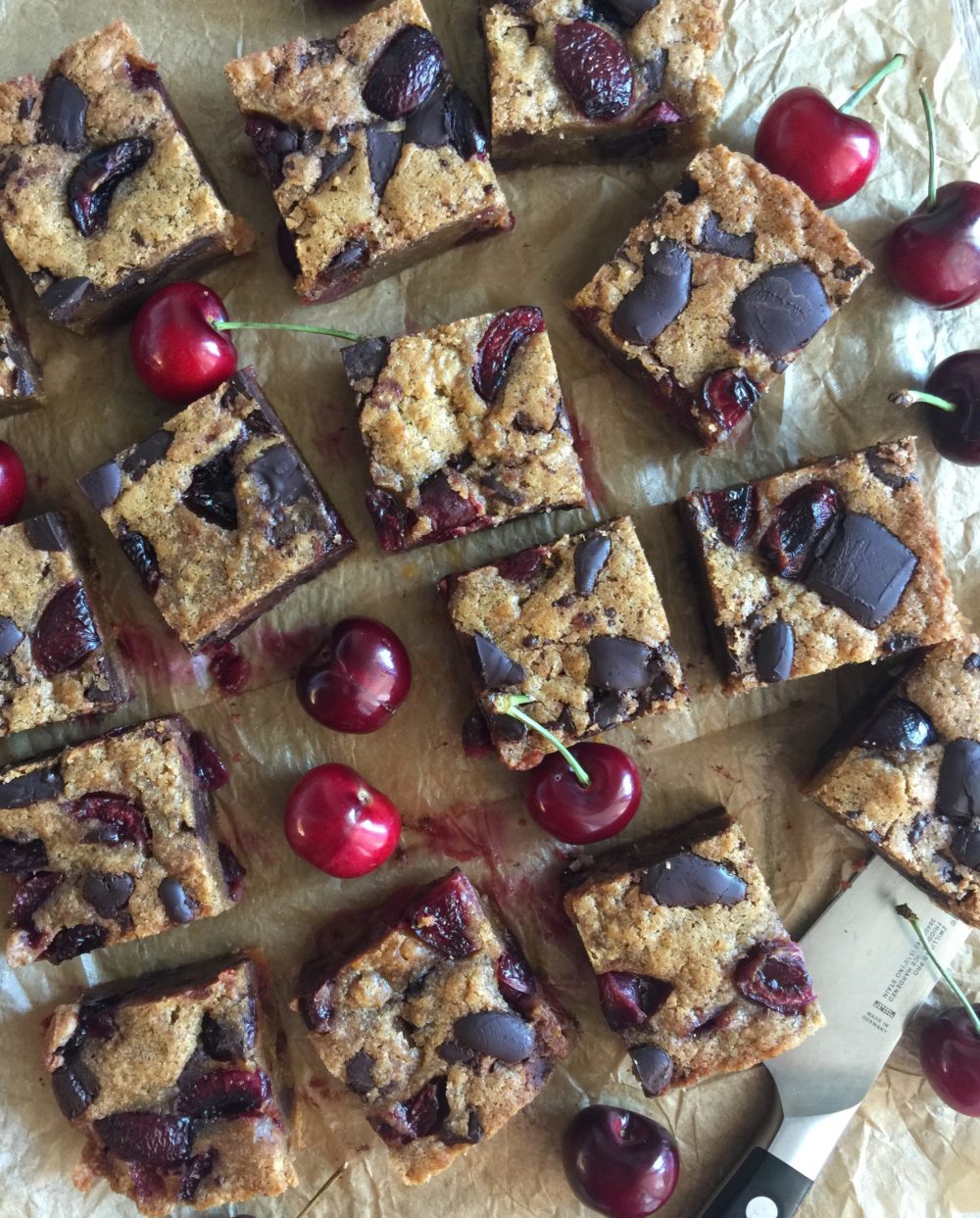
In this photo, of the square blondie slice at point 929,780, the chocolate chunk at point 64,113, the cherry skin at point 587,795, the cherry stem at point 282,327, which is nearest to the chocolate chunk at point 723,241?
the cherry stem at point 282,327

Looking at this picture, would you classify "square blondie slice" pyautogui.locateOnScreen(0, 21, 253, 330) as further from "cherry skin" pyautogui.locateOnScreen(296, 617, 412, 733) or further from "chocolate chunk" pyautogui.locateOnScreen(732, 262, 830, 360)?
"chocolate chunk" pyautogui.locateOnScreen(732, 262, 830, 360)

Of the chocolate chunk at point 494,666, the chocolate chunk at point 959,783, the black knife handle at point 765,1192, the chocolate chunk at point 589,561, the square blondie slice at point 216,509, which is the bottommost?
the black knife handle at point 765,1192

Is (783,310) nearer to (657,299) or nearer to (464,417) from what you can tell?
(657,299)

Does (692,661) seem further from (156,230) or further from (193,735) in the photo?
(156,230)

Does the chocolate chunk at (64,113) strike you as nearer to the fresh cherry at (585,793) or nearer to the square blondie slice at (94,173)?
the square blondie slice at (94,173)

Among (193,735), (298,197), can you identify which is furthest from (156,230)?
(193,735)

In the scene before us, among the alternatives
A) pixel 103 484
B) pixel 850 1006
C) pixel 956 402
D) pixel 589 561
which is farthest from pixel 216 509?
pixel 850 1006
